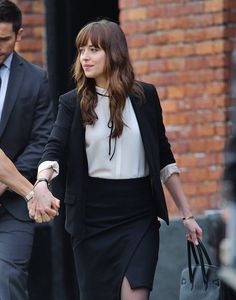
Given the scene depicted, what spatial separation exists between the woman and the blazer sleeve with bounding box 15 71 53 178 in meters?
0.46

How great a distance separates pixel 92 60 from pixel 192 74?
2304 millimetres

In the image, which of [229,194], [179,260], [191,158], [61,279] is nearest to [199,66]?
[191,158]

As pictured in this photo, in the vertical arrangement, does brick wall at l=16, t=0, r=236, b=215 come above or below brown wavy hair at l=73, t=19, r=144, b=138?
below

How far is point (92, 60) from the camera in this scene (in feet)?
21.6

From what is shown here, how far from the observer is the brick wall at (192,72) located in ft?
28.2

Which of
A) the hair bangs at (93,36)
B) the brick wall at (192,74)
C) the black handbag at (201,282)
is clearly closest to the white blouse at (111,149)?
the hair bangs at (93,36)

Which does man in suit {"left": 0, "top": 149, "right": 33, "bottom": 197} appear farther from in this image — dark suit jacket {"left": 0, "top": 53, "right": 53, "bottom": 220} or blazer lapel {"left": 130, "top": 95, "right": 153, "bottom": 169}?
blazer lapel {"left": 130, "top": 95, "right": 153, "bottom": 169}

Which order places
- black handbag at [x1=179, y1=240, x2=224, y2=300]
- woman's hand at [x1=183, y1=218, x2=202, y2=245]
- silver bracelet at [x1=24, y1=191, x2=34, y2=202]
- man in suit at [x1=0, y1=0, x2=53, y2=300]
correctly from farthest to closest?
1. man in suit at [x1=0, y1=0, x2=53, y2=300]
2. woman's hand at [x1=183, y1=218, x2=202, y2=245]
3. black handbag at [x1=179, y1=240, x2=224, y2=300]
4. silver bracelet at [x1=24, y1=191, x2=34, y2=202]

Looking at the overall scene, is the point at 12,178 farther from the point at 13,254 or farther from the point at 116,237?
the point at 116,237

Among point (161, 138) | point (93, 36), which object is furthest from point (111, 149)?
point (93, 36)

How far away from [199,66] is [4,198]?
2183 millimetres

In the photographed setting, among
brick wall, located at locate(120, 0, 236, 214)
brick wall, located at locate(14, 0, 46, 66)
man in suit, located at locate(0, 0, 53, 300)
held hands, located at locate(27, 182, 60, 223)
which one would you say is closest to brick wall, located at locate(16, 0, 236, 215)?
brick wall, located at locate(120, 0, 236, 214)

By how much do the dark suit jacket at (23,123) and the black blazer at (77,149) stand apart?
466mm

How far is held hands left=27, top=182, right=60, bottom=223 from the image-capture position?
250 inches
